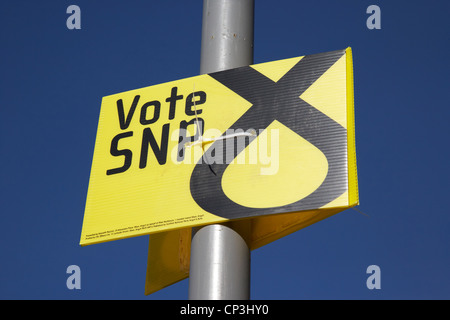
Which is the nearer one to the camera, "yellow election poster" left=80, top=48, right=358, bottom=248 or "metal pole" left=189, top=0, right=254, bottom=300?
"metal pole" left=189, top=0, right=254, bottom=300

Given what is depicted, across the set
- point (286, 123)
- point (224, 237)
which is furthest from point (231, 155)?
point (224, 237)

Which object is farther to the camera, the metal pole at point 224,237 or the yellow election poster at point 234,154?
the yellow election poster at point 234,154

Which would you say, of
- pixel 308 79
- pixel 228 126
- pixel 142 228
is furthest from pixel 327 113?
pixel 142 228

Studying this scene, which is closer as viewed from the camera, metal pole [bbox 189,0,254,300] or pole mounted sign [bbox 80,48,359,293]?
metal pole [bbox 189,0,254,300]

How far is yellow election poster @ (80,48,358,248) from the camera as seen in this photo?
3.56 m

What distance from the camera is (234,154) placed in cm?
377

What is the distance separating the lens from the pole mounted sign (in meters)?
3.56

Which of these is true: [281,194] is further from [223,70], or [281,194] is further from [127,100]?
[127,100]

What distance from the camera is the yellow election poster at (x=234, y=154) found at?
3.56m

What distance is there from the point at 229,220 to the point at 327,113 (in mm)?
703

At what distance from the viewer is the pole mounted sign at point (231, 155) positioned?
3.56m

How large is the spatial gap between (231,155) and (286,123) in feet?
1.02

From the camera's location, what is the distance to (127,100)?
4.32 metres

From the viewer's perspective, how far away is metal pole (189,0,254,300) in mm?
3438
